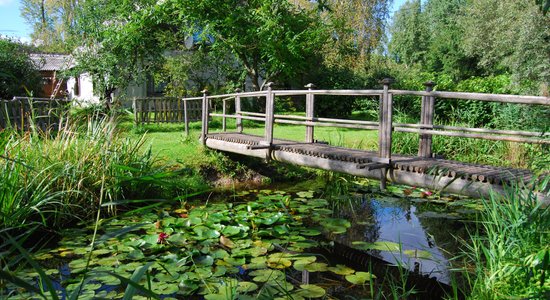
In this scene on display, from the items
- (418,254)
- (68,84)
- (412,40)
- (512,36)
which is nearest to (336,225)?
(418,254)

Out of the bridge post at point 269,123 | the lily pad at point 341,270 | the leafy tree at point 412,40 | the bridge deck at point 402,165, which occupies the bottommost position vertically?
the lily pad at point 341,270

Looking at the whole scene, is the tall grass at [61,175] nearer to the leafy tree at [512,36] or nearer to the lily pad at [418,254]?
the lily pad at [418,254]

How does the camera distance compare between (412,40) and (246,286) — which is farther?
(412,40)

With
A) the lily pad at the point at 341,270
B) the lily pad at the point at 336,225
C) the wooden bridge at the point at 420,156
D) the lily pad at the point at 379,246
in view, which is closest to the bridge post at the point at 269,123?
the wooden bridge at the point at 420,156

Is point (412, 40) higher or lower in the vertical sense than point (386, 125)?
higher

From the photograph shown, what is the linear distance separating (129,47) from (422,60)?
32.9 metres

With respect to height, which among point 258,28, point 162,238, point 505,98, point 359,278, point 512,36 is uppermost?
point 512,36

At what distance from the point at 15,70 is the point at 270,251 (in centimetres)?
1718

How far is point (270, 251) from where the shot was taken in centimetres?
489

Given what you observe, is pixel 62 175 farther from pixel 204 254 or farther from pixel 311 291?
pixel 311 291

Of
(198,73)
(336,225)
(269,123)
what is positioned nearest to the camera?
(336,225)

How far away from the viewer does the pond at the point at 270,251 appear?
12.7ft

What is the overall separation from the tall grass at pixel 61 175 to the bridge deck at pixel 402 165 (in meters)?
2.03

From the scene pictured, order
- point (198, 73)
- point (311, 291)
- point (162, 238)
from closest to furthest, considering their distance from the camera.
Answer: point (311, 291)
point (162, 238)
point (198, 73)
